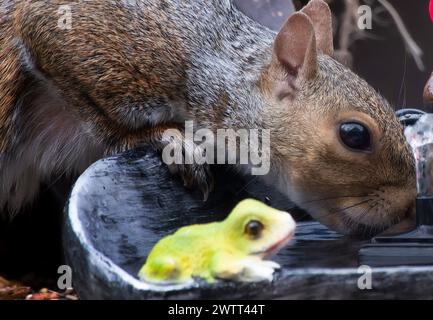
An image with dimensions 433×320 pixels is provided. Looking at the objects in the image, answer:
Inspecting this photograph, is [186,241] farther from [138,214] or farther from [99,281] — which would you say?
[138,214]

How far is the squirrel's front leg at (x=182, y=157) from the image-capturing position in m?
2.60

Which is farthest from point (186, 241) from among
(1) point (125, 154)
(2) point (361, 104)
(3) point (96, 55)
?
(3) point (96, 55)

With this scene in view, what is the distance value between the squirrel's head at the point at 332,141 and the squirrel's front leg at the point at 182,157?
231mm

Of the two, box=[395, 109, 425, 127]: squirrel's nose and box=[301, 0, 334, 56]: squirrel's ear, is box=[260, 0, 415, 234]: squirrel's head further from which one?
box=[301, 0, 334, 56]: squirrel's ear

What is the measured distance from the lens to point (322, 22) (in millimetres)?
3012

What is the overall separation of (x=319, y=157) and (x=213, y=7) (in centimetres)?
77

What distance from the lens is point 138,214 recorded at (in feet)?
7.56

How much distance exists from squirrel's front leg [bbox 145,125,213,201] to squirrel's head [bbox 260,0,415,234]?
0.23 meters

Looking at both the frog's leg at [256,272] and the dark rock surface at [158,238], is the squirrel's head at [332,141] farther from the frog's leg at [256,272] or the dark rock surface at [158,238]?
the frog's leg at [256,272]

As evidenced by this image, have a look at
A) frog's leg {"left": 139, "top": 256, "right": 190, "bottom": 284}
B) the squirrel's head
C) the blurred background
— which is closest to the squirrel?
the squirrel's head

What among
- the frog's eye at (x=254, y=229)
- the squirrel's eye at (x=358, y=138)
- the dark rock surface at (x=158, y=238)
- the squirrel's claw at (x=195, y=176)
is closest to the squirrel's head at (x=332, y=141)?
the squirrel's eye at (x=358, y=138)

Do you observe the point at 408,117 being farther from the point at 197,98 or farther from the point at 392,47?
the point at 392,47

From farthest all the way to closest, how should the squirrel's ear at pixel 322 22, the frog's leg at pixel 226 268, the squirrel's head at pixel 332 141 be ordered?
the squirrel's ear at pixel 322 22 < the squirrel's head at pixel 332 141 < the frog's leg at pixel 226 268

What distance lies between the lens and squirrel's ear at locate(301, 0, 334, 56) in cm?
299
